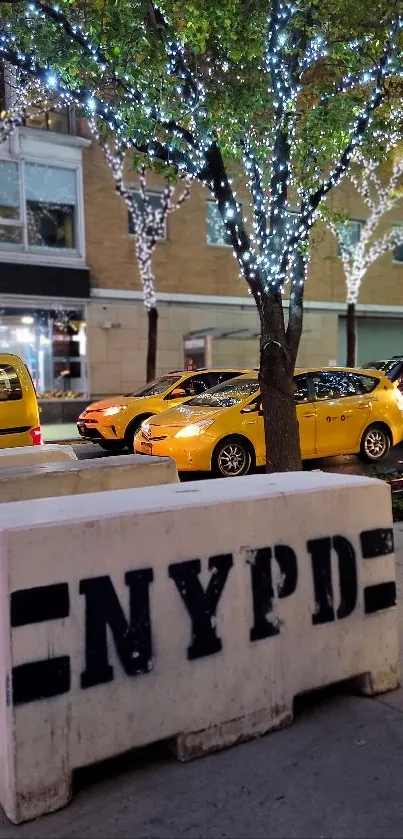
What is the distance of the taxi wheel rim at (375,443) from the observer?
1115cm

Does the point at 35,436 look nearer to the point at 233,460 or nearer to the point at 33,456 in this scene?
the point at 233,460

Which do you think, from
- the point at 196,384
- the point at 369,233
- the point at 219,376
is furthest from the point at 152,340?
the point at 369,233

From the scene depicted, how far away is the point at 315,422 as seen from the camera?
10469mm

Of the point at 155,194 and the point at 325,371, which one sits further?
the point at 155,194

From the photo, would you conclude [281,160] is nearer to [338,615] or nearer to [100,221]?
[338,615]

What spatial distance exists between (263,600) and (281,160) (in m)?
5.15

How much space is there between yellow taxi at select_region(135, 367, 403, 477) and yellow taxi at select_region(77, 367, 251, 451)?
1.52 metres

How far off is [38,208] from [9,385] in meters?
12.1

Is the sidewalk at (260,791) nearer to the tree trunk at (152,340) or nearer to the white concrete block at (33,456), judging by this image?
the white concrete block at (33,456)

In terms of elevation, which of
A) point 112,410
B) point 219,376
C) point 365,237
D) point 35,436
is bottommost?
point 35,436

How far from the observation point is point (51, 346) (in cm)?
2006

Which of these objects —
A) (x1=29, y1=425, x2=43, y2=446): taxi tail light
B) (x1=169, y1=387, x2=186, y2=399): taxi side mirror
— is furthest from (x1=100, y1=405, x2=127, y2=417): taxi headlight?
(x1=29, y1=425, x2=43, y2=446): taxi tail light

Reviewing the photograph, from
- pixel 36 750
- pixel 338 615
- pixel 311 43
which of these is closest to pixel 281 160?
pixel 311 43

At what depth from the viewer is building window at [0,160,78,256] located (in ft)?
62.3
